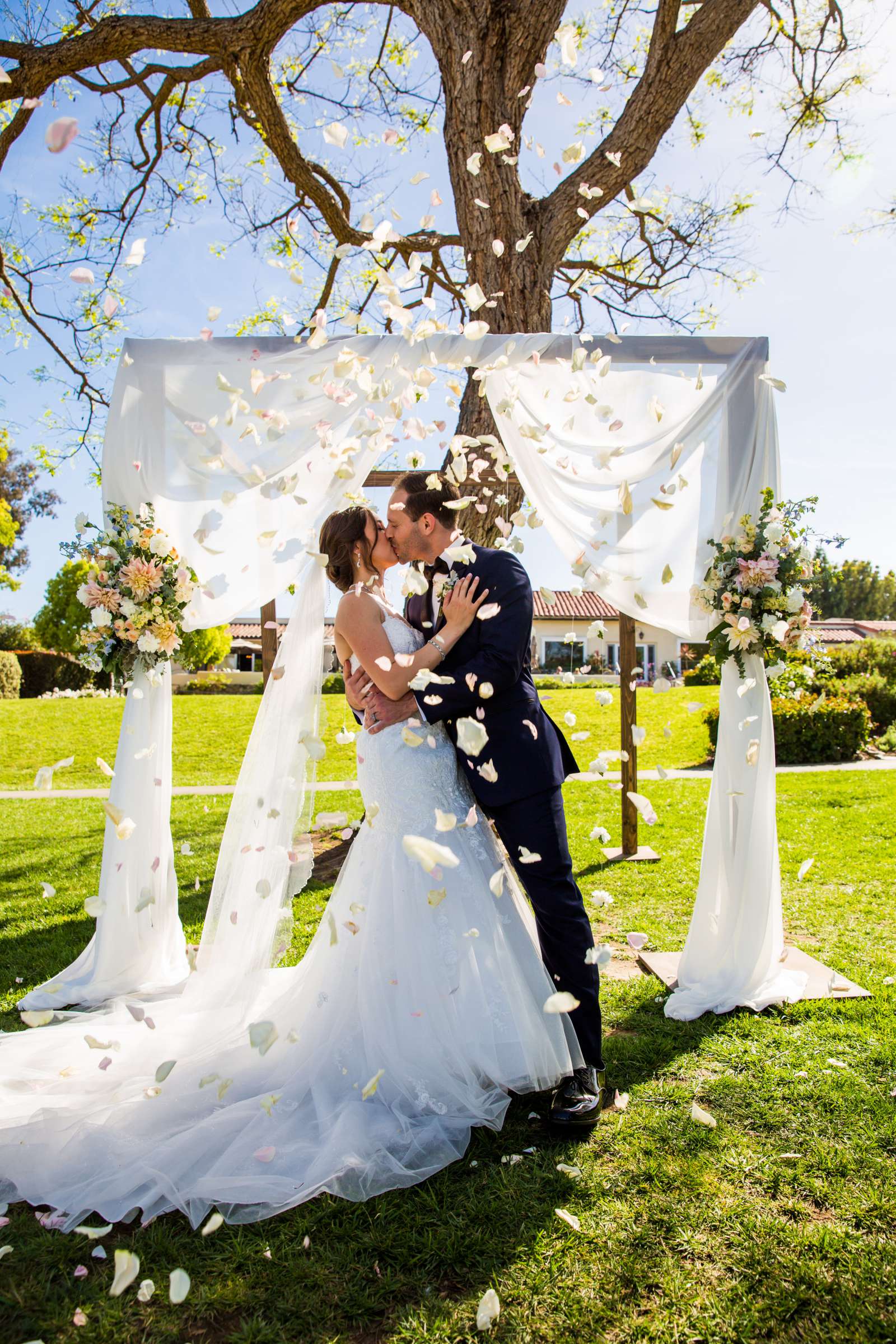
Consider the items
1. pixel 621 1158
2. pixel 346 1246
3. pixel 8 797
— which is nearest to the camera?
pixel 346 1246

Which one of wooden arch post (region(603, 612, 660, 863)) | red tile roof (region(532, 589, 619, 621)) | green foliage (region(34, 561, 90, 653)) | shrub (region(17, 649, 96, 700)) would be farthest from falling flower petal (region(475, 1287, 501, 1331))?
green foliage (region(34, 561, 90, 653))

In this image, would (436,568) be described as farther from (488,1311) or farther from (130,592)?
(488,1311)

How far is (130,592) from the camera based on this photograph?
4.02m

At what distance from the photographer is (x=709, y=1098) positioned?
291 cm

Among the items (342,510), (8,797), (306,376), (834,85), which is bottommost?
(8,797)

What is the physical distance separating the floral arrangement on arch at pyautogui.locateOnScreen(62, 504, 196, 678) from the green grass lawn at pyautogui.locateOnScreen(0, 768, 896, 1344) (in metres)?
1.76

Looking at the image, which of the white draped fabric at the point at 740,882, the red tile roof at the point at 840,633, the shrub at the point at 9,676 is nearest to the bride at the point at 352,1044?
the white draped fabric at the point at 740,882

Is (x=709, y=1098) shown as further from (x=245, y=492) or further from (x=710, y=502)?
(x=245, y=492)

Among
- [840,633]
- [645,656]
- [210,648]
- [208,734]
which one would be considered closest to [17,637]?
[210,648]

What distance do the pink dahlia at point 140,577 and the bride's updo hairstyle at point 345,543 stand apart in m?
1.18

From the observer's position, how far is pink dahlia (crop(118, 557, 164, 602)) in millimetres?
3967

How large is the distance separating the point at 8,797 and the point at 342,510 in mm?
8851

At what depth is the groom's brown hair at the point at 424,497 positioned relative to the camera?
309 centimetres

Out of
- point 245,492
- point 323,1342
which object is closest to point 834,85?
point 245,492
